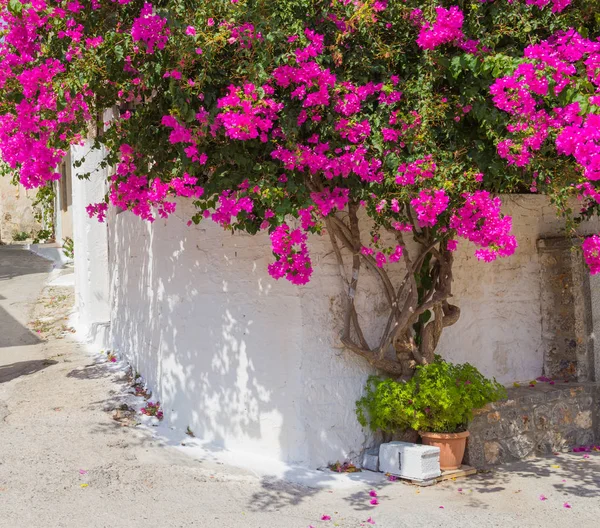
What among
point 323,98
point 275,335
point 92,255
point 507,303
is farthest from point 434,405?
point 92,255

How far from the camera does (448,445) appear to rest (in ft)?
18.3

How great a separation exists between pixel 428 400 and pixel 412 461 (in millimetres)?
461

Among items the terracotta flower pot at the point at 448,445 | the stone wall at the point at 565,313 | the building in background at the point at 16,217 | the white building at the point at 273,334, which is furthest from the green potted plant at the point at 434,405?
the building in background at the point at 16,217

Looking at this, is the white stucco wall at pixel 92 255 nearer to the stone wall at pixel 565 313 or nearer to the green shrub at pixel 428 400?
the green shrub at pixel 428 400

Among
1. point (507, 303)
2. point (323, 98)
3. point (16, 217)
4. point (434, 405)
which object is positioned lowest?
point (434, 405)

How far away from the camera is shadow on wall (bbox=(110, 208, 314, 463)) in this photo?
18.8ft

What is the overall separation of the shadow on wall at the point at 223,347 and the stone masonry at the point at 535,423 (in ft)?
4.77

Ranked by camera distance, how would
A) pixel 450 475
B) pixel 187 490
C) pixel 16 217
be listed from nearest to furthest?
pixel 187 490 → pixel 450 475 → pixel 16 217

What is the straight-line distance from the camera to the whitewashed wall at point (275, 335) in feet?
18.7

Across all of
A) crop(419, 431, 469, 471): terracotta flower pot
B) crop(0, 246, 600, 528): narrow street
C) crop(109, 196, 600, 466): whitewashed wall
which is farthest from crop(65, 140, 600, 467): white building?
crop(419, 431, 469, 471): terracotta flower pot

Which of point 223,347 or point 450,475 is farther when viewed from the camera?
point 223,347

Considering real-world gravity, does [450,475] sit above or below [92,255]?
below

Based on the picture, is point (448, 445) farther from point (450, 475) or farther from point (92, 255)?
point (92, 255)

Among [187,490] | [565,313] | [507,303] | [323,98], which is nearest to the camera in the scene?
[323,98]
